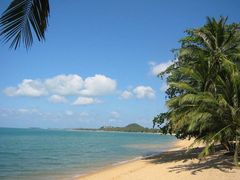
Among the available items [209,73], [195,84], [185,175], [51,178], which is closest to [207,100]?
[209,73]

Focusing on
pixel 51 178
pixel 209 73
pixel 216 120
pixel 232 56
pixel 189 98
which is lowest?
pixel 51 178

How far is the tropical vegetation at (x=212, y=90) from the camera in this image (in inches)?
494

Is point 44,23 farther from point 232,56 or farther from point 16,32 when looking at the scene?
point 232,56

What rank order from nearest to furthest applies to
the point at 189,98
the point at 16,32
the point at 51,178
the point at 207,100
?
1. the point at 16,32
2. the point at 207,100
3. the point at 189,98
4. the point at 51,178

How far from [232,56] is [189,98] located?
3.26 meters

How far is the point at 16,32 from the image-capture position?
3.85 metres

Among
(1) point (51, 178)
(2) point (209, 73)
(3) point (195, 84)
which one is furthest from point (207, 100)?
(1) point (51, 178)

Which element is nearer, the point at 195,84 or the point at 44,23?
the point at 44,23

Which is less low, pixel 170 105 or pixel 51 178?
pixel 170 105

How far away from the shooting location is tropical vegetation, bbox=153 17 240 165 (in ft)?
41.1

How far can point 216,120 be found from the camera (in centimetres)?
1309

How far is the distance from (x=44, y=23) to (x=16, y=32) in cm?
36

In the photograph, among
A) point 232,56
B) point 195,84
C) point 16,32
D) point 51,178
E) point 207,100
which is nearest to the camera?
point 16,32

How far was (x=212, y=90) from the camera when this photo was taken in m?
14.1
